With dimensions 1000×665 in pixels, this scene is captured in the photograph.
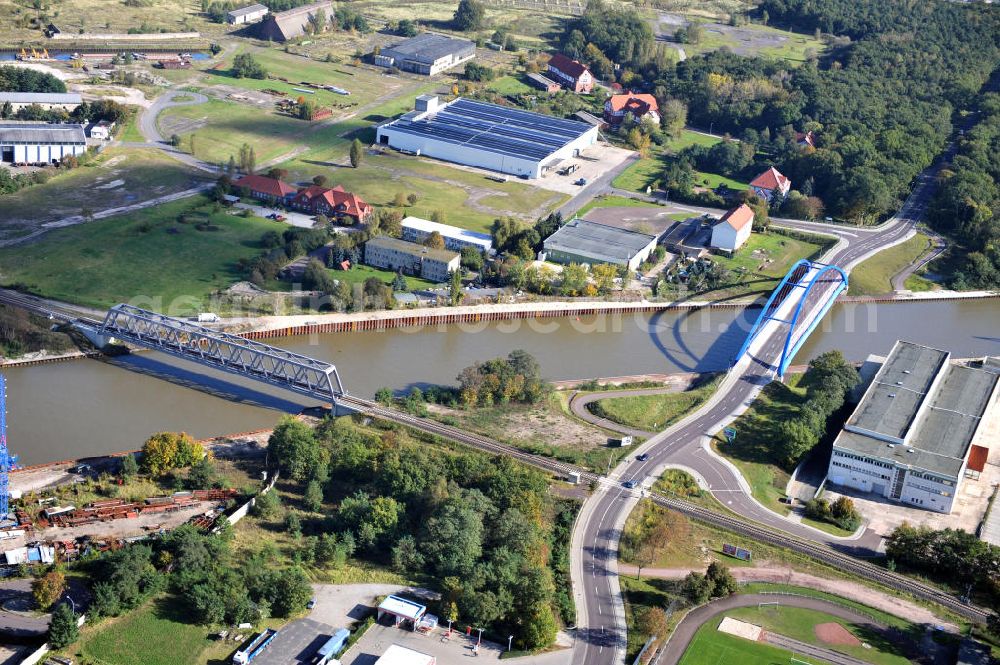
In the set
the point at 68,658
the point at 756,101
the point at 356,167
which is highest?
the point at 756,101

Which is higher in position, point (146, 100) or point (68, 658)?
point (146, 100)

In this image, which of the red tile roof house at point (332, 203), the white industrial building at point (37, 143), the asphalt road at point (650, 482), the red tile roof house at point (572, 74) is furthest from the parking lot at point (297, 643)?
the red tile roof house at point (572, 74)

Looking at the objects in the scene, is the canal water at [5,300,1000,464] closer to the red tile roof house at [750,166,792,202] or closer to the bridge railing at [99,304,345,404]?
the bridge railing at [99,304,345,404]

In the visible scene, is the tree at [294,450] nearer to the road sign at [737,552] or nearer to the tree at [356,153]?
the road sign at [737,552]

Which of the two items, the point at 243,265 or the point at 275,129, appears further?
the point at 275,129

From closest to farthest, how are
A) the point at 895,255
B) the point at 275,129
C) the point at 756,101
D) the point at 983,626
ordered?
the point at 983,626 → the point at 895,255 → the point at 275,129 → the point at 756,101

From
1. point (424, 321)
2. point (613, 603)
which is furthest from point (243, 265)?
point (613, 603)

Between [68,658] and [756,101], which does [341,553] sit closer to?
[68,658]

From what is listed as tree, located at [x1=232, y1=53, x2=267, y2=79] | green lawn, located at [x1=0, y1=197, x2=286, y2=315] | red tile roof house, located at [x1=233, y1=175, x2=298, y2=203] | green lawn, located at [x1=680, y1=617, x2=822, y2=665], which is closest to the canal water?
green lawn, located at [x1=0, y1=197, x2=286, y2=315]
